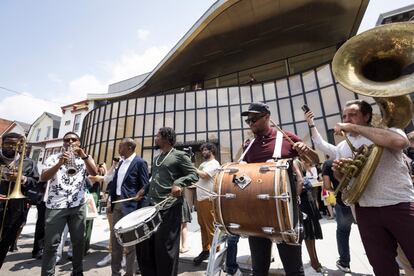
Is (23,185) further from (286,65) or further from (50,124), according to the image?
(50,124)

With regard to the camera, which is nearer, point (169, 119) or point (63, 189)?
point (63, 189)

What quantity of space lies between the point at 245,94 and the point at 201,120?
3469 mm

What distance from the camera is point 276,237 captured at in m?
1.93

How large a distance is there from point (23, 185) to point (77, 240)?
1.28m

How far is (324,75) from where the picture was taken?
1291cm

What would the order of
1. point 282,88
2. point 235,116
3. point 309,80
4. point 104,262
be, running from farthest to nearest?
point 235,116 → point 282,88 → point 309,80 → point 104,262

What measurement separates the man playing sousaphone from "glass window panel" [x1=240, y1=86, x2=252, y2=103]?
1337cm

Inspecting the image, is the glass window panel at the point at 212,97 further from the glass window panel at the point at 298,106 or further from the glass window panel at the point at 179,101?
the glass window panel at the point at 298,106

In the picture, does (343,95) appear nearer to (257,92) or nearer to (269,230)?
(257,92)

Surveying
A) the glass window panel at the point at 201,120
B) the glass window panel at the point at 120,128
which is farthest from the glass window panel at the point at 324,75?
the glass window panel at the point at 120,128

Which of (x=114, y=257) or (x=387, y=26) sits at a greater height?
(x=387, y=26)

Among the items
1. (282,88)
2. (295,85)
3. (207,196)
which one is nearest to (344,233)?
A: (207,196)

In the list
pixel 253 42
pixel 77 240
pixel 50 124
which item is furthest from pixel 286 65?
pixel 50 124

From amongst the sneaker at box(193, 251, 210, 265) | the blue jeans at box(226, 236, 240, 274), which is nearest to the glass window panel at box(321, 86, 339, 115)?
the sneaker at box(193, 251, 210, 265)
